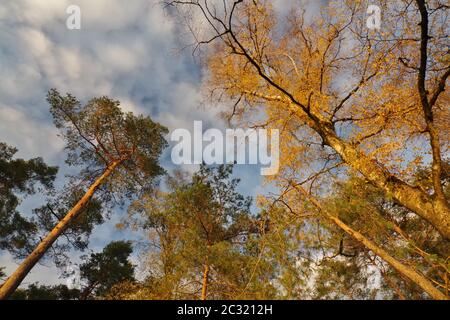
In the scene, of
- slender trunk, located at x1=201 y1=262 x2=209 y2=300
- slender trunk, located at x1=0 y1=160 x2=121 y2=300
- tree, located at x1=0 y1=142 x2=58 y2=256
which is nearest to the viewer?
slender trunk, located at x1=201 y1=262 x2=209 y2=300

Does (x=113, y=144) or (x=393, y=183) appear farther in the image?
(x=113, y=144)

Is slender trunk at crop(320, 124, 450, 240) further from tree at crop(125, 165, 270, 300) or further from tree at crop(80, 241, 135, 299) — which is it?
tree at crop(80, 241, 135, 299)

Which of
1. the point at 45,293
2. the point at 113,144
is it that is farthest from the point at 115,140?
the point at 45,293

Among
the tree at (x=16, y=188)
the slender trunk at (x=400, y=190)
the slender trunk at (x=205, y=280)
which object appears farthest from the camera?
the tree at (x=16, y=188)

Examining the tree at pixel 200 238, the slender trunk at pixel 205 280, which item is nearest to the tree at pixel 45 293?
the tree at pixel 200 238

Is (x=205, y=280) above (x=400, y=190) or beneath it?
beneath

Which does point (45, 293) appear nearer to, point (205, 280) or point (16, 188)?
point (16, 188)

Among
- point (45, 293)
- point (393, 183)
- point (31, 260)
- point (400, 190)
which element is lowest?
point (45, 293)

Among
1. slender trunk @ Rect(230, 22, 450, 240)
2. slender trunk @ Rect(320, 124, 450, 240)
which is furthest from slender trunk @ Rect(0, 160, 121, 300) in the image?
slender trunk @ Rect(320, 124, 450, 240)

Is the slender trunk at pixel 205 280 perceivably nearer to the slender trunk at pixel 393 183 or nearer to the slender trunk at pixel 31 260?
the slender trunk at pixel 393 183

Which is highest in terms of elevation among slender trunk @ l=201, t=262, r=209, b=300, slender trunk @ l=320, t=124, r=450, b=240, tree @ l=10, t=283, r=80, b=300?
slender trunk @ l=320, t=124, r=450, b=240

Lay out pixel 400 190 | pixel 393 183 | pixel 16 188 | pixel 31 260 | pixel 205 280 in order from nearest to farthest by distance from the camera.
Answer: pixel 400 190 → pixel 393 183 → pixel 205 280 → pixel 31 260 → pixel 16 188

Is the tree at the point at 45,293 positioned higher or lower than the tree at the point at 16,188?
lower

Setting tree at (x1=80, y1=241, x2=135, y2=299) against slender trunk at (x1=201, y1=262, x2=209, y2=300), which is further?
tree at (x1=80, y1=241, x2=135, y2=299)
